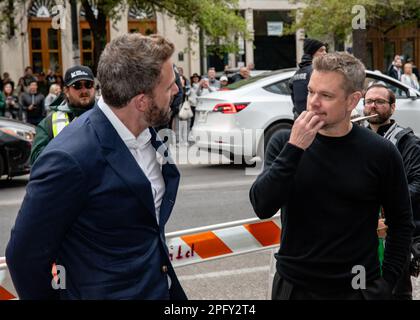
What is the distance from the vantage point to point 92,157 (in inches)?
89.1

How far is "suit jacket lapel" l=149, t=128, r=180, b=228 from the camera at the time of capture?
2.54 meters

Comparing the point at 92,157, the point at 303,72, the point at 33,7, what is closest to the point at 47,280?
the point at 92,157

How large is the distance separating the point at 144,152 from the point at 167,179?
0.44 ft

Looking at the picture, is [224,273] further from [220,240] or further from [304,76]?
[304,76]

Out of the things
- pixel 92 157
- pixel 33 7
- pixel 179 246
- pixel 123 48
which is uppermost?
pixel 33 7

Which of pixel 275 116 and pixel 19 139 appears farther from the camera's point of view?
pixel 275 116

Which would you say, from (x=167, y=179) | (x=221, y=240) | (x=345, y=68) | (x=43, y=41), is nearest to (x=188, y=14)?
(x=43, y=41)

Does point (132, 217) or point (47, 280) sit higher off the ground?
point (132, 217)

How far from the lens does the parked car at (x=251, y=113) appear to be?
11547 millimetres

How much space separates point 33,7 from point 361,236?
2977 cm

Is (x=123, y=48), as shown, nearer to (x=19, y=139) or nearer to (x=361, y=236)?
(x=361, y=236)

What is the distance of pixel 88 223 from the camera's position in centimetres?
230

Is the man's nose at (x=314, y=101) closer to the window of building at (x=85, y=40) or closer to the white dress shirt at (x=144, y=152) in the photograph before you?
the white dress shirt at (x=144, y=152)

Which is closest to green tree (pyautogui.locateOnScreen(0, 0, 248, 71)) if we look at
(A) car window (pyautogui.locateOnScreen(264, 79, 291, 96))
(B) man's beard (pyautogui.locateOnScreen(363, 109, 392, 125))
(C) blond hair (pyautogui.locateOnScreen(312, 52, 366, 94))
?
(A) car window (pyautogui.locateOnScreen(264, 79, 291, 96))
